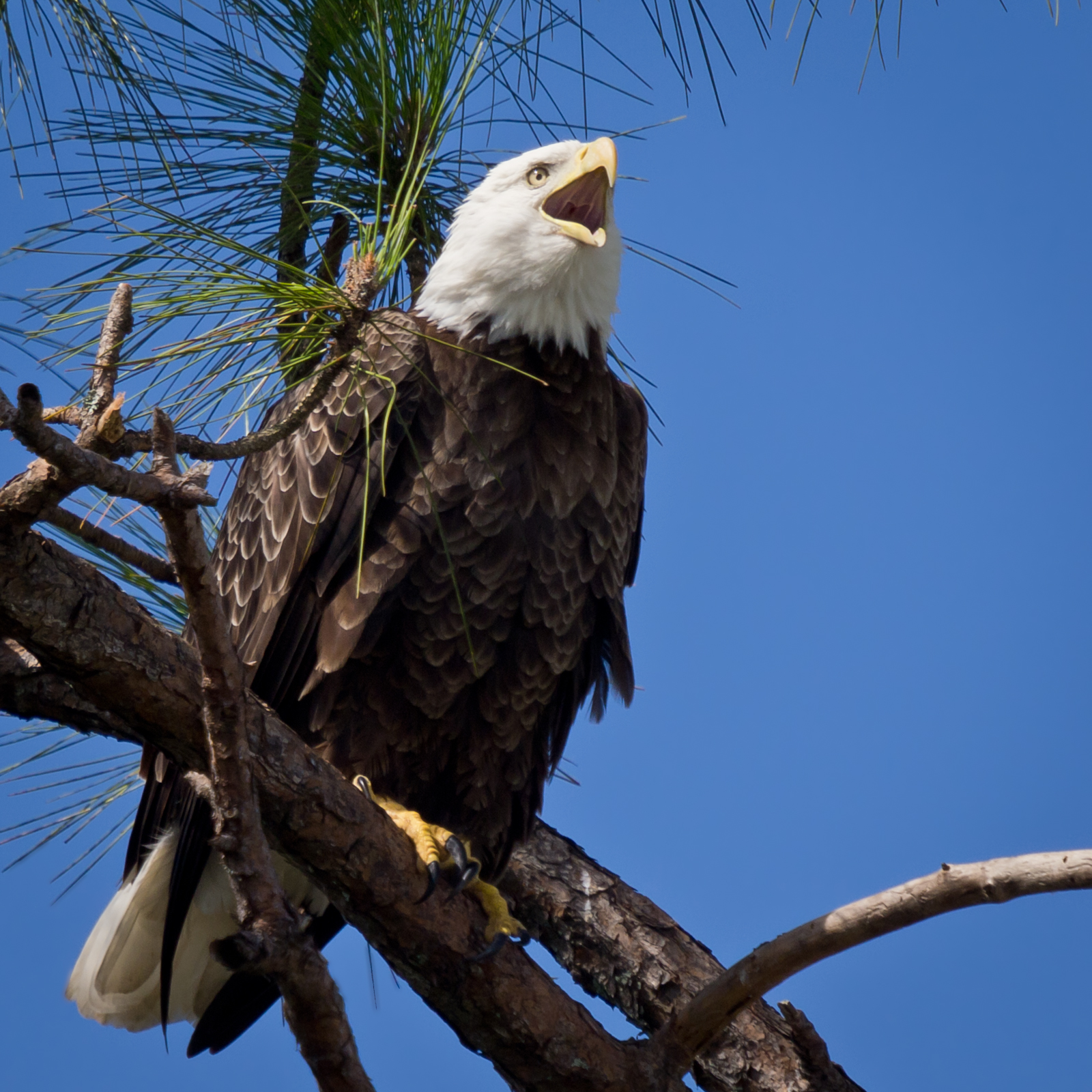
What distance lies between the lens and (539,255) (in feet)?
8.66

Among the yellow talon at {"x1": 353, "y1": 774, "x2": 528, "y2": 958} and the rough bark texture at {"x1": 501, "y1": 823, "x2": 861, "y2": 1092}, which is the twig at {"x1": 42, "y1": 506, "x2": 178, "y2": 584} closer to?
the yellow talon at {"x1": 353, "y1": 774, "x2": 528, "y2": 958}

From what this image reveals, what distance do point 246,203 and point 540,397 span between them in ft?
3.19

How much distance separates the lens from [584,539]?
2623 millimetres

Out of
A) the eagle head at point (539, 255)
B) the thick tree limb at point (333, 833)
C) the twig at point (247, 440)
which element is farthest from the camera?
the eagle head at point (539, 255)

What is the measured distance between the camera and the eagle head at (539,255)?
263 centimetres

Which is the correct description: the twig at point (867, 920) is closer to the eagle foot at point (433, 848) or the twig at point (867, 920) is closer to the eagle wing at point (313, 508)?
the eagle foot at point (433, 848)

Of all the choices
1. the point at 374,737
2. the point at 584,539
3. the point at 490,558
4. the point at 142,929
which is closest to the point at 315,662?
the point at 374,737

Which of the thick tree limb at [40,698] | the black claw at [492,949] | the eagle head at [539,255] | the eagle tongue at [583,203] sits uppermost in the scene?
the eagle tongue at [583,203]

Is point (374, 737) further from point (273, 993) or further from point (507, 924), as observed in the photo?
point (273, 993)

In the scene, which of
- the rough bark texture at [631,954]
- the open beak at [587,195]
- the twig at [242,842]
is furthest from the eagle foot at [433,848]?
the open beak at [587,195]

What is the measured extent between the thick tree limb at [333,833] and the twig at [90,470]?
0.30 m

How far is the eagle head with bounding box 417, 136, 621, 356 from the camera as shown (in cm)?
263

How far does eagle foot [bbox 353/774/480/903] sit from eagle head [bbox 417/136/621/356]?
102 cm

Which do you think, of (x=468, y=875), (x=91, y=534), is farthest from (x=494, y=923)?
(x=91, y=534)
